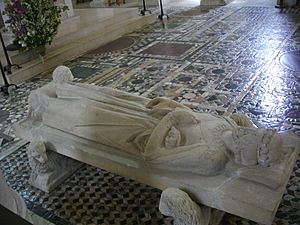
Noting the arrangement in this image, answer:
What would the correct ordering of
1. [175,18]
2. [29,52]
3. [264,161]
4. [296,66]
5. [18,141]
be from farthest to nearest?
[175,18]
[29,52]
[296,66]
[18,141]
[264,161]

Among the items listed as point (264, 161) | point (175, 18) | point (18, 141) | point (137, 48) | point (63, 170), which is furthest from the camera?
point (175, 18)

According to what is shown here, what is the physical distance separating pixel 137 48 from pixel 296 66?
2.23m

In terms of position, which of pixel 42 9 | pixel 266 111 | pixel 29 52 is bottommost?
pixel 266 111

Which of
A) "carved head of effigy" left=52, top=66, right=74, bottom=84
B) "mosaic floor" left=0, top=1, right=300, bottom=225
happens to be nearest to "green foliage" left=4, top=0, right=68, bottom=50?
"mosaic floor" left=0, top=1, right=300, bottom=225

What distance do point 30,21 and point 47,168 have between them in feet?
8.60

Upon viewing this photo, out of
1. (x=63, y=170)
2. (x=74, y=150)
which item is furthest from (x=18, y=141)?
(x=74, y=150)

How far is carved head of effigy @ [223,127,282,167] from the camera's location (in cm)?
136

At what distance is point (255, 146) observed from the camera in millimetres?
1392

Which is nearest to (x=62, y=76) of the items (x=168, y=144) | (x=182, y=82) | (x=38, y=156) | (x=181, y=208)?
(x=38, y=156)

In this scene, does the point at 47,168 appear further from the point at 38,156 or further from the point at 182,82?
the point at 182,82

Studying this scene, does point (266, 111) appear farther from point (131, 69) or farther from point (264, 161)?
point (131, 69)

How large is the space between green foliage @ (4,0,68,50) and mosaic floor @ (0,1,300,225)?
467 mm

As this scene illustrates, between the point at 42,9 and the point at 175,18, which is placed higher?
the point at 42,9

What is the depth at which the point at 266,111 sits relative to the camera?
2.85 metres
